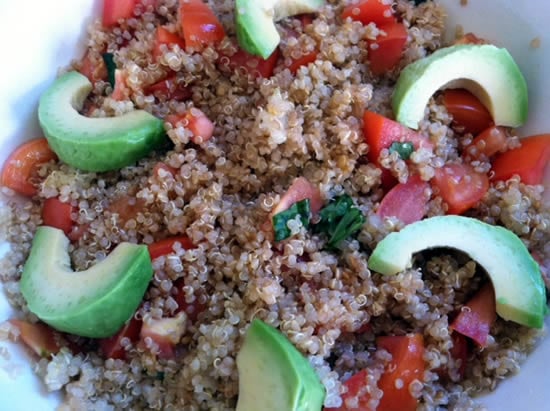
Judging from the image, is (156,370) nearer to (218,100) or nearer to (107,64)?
(218,100)

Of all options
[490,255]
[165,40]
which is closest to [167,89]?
[165,40]

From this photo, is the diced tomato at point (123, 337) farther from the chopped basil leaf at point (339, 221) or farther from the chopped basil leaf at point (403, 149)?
the chopped basil leaf at point (403, 149)

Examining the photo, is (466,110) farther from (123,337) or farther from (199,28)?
(123,337)

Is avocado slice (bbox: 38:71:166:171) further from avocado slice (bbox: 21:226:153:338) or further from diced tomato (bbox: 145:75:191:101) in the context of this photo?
avocado slice (bbox: 21:226:153:338)

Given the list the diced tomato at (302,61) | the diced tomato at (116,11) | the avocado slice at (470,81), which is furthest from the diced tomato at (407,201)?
the diced tomato at (116,11)

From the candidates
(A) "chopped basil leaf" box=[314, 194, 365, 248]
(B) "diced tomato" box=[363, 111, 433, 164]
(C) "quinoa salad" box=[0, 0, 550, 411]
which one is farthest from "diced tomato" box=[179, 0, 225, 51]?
(A) "chopped basil leaf" box=[314, 194, 365, 248]
